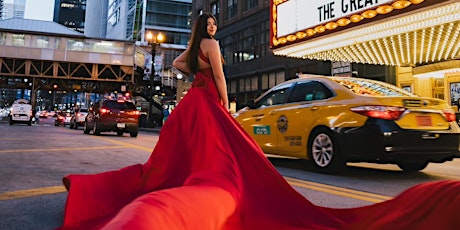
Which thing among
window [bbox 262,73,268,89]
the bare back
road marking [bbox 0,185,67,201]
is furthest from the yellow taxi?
window [bbox 262,73,268,89]

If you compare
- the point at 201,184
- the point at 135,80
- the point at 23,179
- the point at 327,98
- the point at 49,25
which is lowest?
the point at 23,179

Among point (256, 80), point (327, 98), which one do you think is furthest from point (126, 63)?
point (327, 98)

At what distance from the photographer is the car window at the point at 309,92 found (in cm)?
625

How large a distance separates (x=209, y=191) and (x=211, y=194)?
0.05 meters

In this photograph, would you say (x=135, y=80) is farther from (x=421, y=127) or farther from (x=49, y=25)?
(x=421, y=127)

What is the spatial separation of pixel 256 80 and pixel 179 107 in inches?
955

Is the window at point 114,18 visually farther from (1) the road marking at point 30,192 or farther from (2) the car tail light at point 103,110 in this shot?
(1) the road marking at point 30,192

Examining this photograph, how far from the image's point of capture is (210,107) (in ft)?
10.5

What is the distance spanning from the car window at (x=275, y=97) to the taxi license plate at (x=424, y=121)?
257cm

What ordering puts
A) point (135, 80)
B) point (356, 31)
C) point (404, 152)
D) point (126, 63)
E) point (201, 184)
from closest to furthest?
point (201, 184) < point (404, 152) < point (356, 31) < point (126, 63) < point (135, 80)

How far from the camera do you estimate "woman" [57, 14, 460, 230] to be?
5.10ft

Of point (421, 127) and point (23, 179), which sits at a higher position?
point (421, 127)

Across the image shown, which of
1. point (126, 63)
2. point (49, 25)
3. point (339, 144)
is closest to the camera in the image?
point (339, 144)

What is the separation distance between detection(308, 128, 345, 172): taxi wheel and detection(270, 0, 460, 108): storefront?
482 cm
